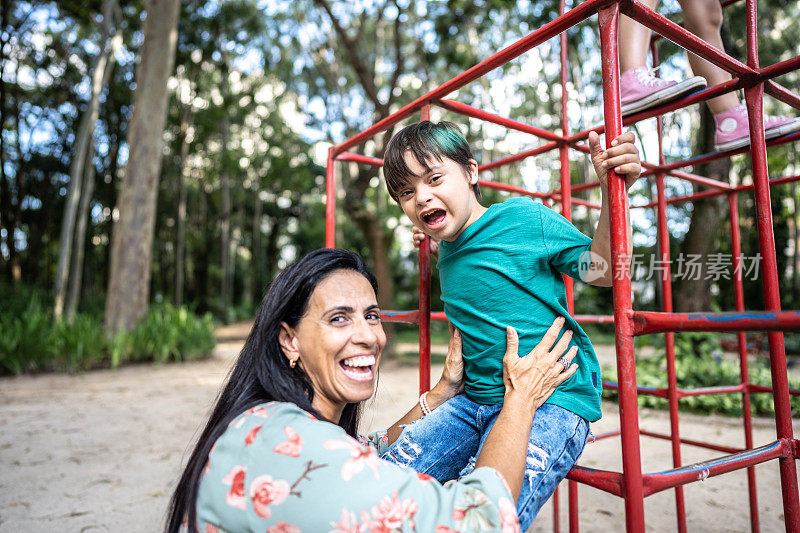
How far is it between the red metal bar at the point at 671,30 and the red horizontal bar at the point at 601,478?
0.83 meters

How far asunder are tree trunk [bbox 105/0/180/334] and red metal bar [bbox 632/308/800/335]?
8.54 metres

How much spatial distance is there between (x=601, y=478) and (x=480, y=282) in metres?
0.52

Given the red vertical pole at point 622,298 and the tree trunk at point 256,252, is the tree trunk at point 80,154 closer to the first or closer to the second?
the red vertical pole at point 622,298

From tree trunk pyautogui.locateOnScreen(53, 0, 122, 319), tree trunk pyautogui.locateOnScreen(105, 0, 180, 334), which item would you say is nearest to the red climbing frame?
tree trunk pyautogui.locateOnScreen(105, 0, 180, 334)

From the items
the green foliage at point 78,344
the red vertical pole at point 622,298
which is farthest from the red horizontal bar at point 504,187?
the green foliage at point 78,344

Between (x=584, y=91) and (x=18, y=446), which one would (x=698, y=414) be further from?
(x=584, y=91)

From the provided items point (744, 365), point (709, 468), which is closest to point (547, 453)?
point (709, 468)

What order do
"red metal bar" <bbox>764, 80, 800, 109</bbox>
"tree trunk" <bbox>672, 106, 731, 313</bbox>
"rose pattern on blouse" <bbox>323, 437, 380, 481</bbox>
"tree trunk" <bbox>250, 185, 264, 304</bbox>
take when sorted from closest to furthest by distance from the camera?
"rose pattern on blouse" <bbox>323, 437, 380, 481</bbox>, "red metal bar" <bbox>764, 80, 800, 109</bbox>, "tree trunk" <bbox>672, 106, 731, 313</bbox>, "tree trunk" <bbox>250, 185, 264, 304</bbox>

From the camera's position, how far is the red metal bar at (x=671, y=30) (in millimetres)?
912

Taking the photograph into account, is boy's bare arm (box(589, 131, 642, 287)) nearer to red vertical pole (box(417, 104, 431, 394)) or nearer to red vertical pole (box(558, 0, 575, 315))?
red vertical pole (box(417, 104, 431, 394))

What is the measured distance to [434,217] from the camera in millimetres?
1316

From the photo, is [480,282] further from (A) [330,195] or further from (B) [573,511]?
(B) [573,511]

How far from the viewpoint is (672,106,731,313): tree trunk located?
18.4 feet

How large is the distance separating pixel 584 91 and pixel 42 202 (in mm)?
19039
